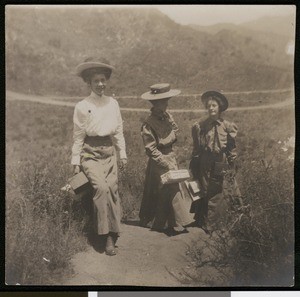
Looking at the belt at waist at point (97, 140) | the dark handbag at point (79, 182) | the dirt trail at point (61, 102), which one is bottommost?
the dark handbag at point (79, 182)

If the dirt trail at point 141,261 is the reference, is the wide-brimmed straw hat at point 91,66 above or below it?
above

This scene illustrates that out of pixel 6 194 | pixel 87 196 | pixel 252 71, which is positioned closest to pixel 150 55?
pixel 252 71

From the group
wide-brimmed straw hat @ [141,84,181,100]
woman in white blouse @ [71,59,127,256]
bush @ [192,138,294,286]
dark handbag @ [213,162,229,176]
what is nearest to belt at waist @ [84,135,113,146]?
woman in white blouse @ [71,59,127,256]

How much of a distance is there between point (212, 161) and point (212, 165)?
0.02 m

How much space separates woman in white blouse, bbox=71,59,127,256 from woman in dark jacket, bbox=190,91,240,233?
0.36m

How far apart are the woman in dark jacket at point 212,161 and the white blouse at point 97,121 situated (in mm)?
365

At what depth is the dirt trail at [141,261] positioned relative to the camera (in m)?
3.52

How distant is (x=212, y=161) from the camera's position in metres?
3.53

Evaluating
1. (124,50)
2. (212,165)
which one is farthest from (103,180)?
(124,50)

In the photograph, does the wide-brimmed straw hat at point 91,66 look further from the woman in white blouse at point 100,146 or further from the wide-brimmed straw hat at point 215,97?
the wide-brimmed straw hat at point 215,97

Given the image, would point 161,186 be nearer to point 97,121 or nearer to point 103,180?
point 103,180

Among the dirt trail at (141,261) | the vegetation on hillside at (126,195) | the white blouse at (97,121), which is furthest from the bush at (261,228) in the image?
the white blouse at (97,121)

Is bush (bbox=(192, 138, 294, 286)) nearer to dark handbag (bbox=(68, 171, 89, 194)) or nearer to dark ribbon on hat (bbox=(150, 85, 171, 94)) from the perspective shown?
dark ribbon on hat (bbox=(150, 85, 171, 94))
